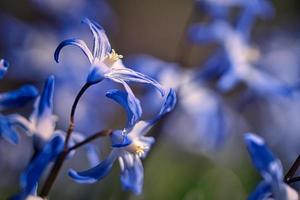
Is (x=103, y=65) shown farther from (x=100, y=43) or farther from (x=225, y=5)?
(x=225, y=5)

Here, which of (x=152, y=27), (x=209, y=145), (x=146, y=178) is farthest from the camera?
(x=152, y=27)

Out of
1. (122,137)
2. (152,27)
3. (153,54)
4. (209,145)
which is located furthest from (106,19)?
(122,137)

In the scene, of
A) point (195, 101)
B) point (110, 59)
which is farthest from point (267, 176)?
point (195, 101)

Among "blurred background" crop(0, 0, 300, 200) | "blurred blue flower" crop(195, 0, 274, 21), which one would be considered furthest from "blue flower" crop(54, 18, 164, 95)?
"blurred blue flower" crop(195, 0, 274, 21)

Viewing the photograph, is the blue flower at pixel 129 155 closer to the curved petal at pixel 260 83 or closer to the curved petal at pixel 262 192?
the curved petal at pixel 262 192

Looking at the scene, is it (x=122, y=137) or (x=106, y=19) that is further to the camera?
(x=106, y=19)

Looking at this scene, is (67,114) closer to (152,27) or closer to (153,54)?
(153,54)

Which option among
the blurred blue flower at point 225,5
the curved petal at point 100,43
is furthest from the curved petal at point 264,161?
the blurred blue flower at point 225,5
